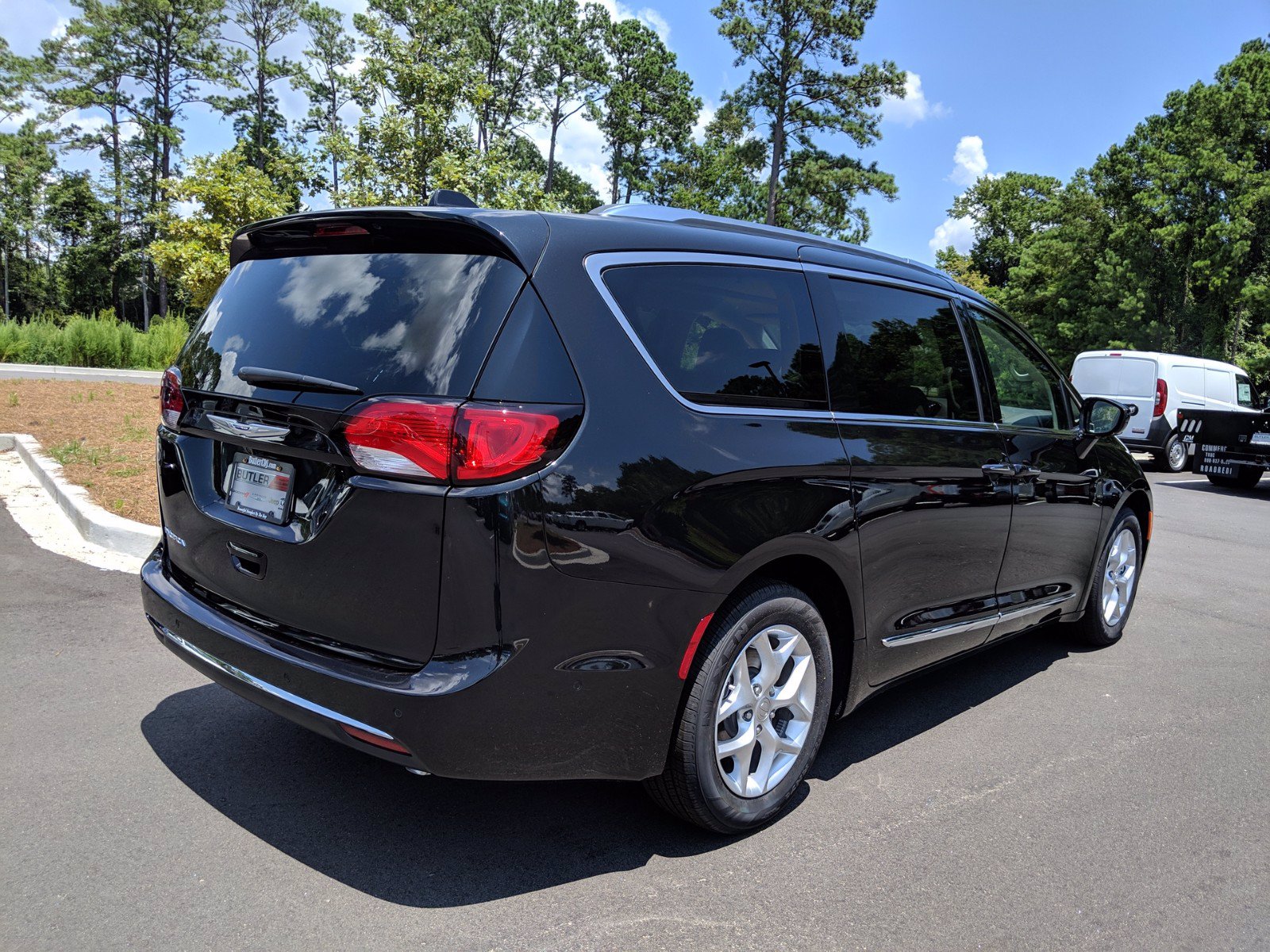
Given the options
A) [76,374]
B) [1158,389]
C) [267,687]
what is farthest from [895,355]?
[76,374]

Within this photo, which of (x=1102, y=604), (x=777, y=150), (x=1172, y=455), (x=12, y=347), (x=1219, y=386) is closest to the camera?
(x=1102, y=604)

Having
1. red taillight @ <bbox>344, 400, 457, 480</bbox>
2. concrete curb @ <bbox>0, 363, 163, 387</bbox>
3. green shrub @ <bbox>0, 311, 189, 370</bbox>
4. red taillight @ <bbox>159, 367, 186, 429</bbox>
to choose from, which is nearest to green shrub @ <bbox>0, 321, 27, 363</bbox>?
green shrub @ <bbox>0, 311, 189, 370</bbox>

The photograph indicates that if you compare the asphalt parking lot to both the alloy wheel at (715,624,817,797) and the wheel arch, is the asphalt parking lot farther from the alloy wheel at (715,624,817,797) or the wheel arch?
the wheel arch

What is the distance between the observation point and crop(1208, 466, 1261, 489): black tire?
45.6ft

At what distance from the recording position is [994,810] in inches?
129

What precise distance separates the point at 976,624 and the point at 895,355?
125 cm

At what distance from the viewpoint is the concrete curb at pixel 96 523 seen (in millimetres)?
6035

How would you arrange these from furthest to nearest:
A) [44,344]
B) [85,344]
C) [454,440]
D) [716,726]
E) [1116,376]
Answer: [85,344]
[44,344]
[1116,376]
[716,726]
[454,440]

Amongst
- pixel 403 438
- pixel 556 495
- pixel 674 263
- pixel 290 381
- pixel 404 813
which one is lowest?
pixel 404 813

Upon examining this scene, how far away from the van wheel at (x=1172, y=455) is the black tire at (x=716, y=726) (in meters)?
16.7

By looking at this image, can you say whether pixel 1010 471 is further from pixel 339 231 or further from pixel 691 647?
pixel 339 231

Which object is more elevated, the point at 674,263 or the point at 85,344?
the point at 674,263

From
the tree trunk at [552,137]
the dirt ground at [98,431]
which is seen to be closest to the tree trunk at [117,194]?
the tree trunk at [552,137]

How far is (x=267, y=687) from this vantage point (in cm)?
263
